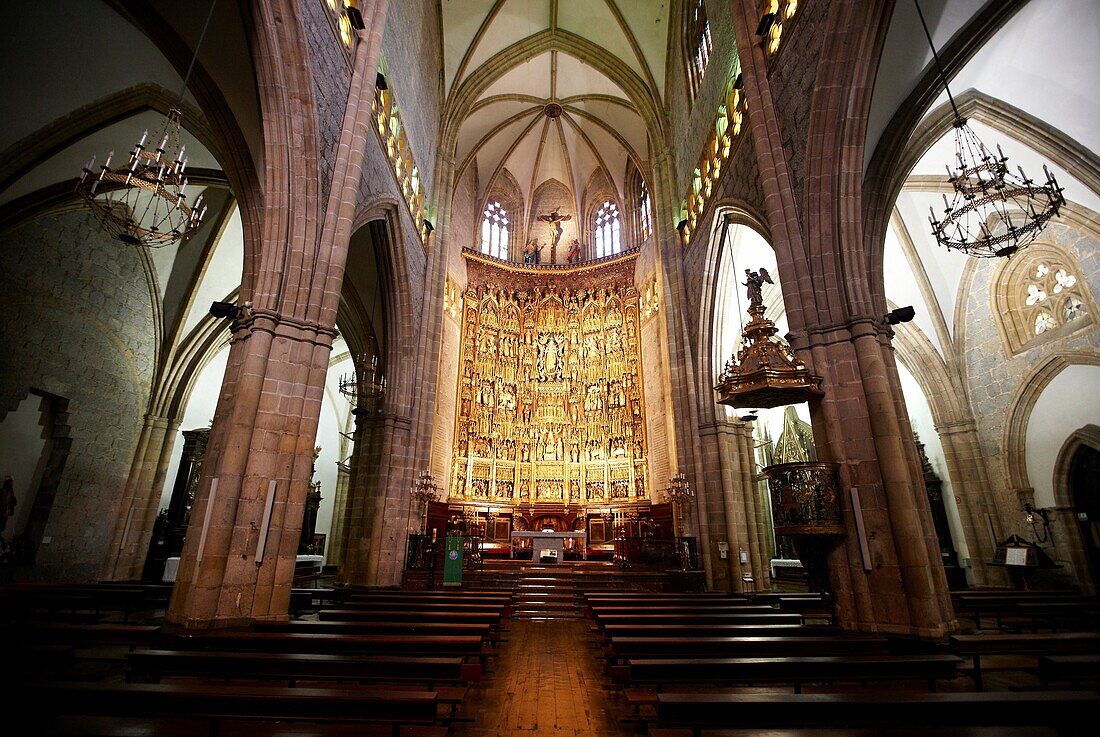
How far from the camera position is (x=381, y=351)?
15.6m

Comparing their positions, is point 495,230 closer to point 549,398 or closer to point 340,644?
point 549,398

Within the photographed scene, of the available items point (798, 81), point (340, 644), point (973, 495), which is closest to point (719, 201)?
point (798, 81)

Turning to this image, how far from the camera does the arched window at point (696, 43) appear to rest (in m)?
15.7

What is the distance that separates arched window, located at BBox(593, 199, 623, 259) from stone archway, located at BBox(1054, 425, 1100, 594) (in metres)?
18.5

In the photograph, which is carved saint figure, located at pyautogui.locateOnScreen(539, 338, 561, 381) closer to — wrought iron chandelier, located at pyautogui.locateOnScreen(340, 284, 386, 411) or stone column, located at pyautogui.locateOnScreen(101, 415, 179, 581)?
wrought iron chandelier, located at pyautogui.locateOnScreen(340, 284, 386, 411)

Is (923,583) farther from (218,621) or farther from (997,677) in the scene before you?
(218,621)

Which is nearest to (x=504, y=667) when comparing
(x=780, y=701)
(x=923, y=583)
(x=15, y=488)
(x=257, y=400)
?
(x=780, y=701)

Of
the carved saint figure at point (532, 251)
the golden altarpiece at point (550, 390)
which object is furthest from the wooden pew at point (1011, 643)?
the carved saint figure at point (532, 251)

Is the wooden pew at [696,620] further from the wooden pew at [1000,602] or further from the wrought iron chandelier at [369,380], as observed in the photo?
the wrought iron chandelier at [369,380]

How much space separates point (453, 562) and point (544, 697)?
798 centimetres

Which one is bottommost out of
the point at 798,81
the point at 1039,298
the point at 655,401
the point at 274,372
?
the point at 274,372

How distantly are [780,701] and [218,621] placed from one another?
6512mm

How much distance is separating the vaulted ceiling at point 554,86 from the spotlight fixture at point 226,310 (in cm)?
1461

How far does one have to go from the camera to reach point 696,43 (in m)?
16.6
